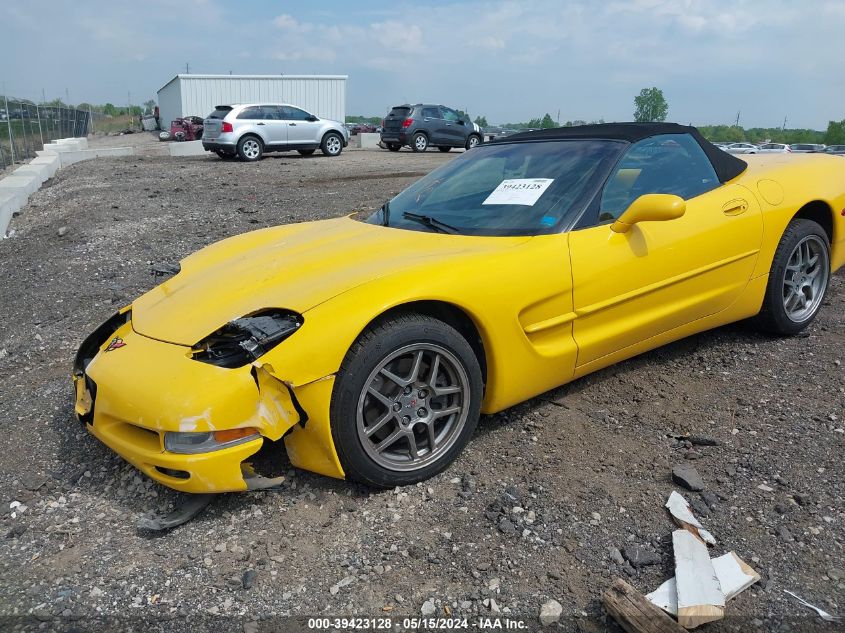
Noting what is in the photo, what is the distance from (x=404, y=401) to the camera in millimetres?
2547

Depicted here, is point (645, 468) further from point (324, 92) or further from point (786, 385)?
point (324, 92)

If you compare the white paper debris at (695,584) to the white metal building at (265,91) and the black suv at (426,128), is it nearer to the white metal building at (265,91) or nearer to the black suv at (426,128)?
the black suv at (426,128)

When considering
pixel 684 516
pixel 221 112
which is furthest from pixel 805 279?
pixel 221 112

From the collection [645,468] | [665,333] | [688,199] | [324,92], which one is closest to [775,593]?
[645,468]

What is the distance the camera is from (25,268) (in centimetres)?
616

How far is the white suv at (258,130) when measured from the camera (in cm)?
1666

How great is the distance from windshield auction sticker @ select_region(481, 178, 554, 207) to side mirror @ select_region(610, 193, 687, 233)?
0.44 metres

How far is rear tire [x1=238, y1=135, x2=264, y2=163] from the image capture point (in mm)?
16859

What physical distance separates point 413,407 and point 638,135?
1996 millimetres

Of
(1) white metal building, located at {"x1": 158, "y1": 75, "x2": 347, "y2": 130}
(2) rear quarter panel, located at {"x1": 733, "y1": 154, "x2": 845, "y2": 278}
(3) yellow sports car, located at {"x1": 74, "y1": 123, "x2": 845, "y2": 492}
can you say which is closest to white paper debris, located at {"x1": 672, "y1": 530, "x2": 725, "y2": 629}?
(3) yellow sports car, located at {"x1": 74, "y1": 123, "x2": 845, "y2": 492}

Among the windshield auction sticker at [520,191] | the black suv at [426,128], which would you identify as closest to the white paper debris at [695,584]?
the windshield auction sticker at [520,191]

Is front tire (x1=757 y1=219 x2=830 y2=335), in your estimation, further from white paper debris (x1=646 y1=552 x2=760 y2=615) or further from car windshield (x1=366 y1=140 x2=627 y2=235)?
white paper debris (x1=646 y1=552 x2=760 y2=615)

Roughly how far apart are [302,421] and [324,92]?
38613mm

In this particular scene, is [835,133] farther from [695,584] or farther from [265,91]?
[695,584]
